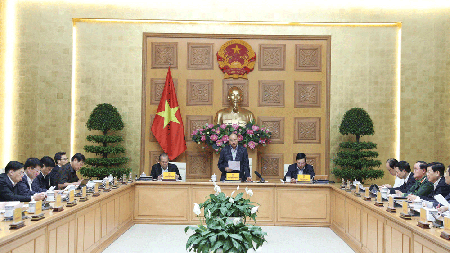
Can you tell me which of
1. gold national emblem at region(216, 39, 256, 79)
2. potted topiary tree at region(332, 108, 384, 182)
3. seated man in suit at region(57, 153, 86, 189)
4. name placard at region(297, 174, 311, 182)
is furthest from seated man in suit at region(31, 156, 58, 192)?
potted topiary tree at region(332, 108, 384, 182)

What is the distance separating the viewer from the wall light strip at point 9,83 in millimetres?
7605

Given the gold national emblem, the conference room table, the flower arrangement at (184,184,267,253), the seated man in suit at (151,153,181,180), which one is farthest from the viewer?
the gold national emblem

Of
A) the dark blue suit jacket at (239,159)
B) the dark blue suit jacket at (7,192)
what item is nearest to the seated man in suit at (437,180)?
the dark blue suit jacket at (239,159)

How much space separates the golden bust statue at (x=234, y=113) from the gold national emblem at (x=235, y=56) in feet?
1.34

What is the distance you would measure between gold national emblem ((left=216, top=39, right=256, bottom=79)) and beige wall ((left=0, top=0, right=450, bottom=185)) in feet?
0.93

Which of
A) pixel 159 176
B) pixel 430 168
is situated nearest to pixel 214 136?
pixel 159 176

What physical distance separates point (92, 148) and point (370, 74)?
18.1 ft

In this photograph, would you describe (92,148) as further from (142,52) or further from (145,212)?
(142,52)

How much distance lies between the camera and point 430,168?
412 cm

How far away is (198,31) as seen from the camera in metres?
7.86

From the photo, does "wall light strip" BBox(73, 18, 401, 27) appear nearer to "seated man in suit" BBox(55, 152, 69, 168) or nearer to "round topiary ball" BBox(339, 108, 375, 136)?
"round topiary ball" BBox(339, 108, 375, 136)

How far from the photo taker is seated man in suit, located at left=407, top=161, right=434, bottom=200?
A: 4184 mm

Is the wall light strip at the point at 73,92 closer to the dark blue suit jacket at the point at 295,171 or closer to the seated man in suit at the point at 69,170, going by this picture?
the seated man in suit at the point at 69,170

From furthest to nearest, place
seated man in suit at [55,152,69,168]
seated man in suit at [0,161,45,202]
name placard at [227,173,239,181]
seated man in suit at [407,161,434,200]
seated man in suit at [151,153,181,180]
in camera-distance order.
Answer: seated man in suit at [151,153,181,180] < name placard at [227,173,239,181] < seated man in suit at [55,152,69,168] < seated man in suit at [407,161,434,200] < seated man in suit at [0,161,45,202]
